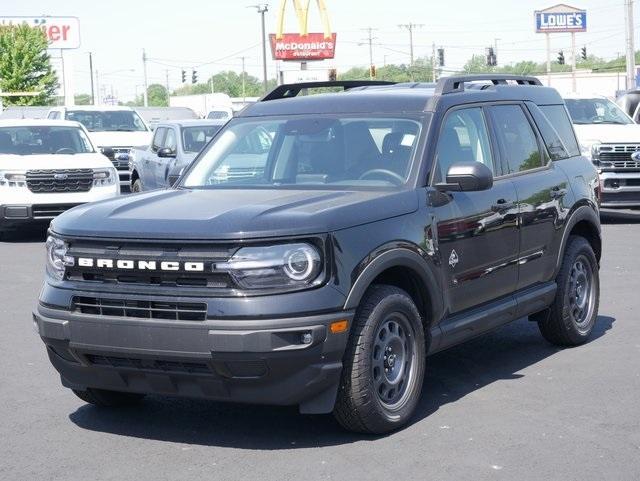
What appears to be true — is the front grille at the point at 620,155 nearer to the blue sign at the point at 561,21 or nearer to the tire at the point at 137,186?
the tire at the point at 137,186

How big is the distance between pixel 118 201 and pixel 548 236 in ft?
9.89

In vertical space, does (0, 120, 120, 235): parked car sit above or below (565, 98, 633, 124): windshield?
below

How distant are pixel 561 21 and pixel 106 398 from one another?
84.7m

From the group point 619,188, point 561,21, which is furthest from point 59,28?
point 619,188

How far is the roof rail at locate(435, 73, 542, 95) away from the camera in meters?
7.21

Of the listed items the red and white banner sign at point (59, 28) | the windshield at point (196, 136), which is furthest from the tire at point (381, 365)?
the red and white banner sign at point (59, 28)

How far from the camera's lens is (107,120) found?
82.4ft

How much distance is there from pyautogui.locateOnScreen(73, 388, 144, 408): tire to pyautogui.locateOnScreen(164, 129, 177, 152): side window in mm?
12582

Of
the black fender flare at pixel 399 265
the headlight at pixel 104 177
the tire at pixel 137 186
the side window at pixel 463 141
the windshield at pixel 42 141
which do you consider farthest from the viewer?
the tire at pixel 137 186

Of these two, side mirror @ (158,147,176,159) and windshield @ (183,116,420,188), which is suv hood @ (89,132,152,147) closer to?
side mirror @ (158,147,176,159)

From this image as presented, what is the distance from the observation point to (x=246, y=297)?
5.48 m

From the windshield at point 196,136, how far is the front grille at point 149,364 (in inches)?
523

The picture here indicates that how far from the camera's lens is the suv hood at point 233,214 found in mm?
5598

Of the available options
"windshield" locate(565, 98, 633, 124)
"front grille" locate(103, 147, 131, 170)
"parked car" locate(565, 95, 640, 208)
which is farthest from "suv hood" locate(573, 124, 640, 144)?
"front grille" locate(103, 147, 131, 170)
